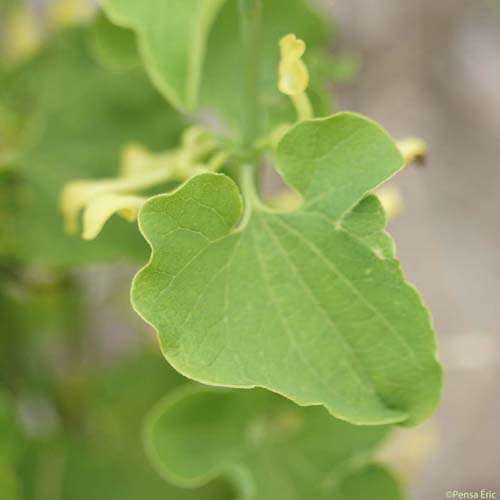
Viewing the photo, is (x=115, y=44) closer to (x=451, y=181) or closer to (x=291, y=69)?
(x=291, y=69)

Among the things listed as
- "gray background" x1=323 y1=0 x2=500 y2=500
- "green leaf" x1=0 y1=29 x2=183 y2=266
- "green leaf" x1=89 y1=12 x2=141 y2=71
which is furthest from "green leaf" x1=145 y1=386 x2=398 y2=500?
"gray background" x1=323 y1=0 x2=500 y2=500

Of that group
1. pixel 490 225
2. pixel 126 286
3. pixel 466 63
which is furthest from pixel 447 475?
pixel 466 63

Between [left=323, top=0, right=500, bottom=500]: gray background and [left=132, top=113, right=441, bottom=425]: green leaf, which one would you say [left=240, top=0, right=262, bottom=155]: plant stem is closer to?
[left=132, top=113, right=441, bottom=425]: green leaf

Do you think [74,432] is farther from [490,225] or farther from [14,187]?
[490,225]

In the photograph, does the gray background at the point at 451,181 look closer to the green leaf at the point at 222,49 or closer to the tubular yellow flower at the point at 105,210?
the green leaf at the point at 222,49

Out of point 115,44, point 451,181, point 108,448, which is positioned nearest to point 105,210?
point 115,44

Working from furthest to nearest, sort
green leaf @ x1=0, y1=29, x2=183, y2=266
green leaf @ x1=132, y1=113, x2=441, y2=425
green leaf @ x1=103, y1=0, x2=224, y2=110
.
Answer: green leaf @ x1=0, y1=29, x2=183, y2=266
green leaf @ x1=103, y1=0, x2=224, y2=110
green leaf @ x1=132, y1=113, x2=441, y2=425

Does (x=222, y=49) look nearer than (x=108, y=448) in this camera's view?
Yes

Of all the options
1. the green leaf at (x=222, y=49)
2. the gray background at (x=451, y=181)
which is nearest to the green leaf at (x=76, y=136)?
the green leaf at (x=222, y=49)
